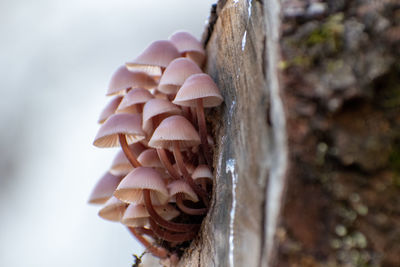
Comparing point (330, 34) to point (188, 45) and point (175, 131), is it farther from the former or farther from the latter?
point (188, 45)

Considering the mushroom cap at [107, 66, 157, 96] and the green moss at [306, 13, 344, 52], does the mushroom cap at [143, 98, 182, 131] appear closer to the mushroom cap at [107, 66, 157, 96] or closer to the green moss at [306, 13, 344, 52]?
the mushroom cap at [107, 66, 157, 96]

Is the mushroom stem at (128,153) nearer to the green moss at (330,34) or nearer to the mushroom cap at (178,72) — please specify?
the mushroom cap at (178,72)

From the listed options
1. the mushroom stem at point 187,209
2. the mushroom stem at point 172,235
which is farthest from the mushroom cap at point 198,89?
the mushroom stem at point 172,235

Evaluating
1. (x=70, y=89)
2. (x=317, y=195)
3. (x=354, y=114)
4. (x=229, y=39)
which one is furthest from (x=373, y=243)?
(x=70, y=89)

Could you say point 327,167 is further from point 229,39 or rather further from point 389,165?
point 229,39

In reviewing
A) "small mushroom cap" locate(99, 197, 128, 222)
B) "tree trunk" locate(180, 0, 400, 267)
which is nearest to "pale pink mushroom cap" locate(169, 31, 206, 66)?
"small mushroom cap" locate(99, 197, 128, 222)

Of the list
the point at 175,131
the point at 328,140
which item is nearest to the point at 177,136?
the point at 175,131
